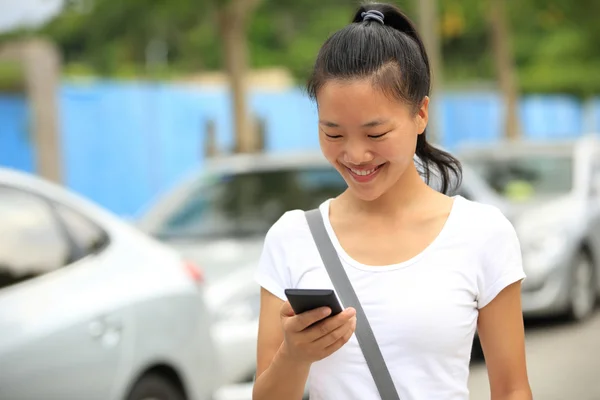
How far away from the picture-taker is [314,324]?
2035 mm

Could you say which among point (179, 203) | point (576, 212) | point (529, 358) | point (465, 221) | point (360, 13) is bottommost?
point (529, 358)

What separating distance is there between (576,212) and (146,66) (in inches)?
1002

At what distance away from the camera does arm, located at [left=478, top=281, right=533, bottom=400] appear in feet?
7.34

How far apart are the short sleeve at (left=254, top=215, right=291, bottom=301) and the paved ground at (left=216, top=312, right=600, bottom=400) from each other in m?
3.30

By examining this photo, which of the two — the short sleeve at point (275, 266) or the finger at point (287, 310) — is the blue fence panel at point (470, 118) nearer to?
the short sleeve at point (275, 266)

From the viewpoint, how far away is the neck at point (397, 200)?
2326mm

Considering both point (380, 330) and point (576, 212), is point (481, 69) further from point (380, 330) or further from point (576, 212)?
point (380, 330)

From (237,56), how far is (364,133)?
41.3 feet

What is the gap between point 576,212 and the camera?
1027cm

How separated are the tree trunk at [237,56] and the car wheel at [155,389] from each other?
9540 millimetres

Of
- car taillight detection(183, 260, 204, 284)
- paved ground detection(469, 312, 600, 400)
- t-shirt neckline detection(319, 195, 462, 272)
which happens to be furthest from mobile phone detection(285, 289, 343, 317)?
paved ground detection(469, 312, 600, 400)

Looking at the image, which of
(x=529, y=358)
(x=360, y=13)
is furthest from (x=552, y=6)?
(x=360, y=13)

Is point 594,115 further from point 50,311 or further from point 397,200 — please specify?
point 397,200

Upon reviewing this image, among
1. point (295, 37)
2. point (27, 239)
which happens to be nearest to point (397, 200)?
point (27, 239)
